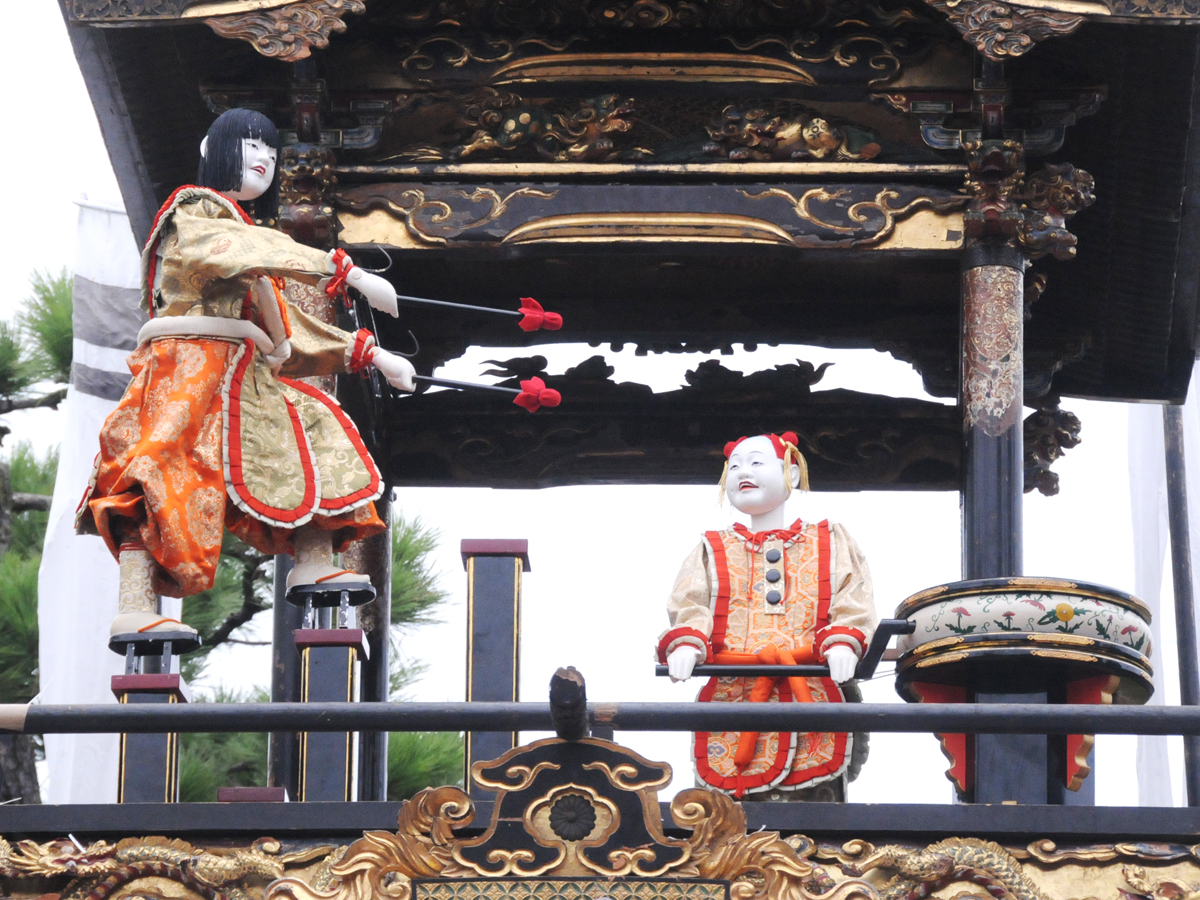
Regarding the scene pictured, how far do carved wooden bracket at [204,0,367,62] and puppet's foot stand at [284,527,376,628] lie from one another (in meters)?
1.80

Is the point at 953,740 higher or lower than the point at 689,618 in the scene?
lower

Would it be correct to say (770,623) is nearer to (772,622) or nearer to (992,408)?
(772,622)

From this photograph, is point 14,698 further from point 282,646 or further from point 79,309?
point 282,646

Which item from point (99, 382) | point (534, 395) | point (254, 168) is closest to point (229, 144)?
point (254, 168)

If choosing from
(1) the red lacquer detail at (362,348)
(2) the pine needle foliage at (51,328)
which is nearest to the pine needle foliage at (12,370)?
(2) the pine needle foliage at (51,328)

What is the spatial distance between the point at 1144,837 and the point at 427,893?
195 centimetres

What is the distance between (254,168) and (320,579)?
4.45 feet

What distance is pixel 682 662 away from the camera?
7.52 m

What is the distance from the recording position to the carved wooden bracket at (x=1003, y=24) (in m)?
8.43

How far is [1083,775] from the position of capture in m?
7.21

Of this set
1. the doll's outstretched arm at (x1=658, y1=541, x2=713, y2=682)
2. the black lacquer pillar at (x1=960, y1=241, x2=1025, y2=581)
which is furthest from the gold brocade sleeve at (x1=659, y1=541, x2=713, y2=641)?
the black lacquer pillar at (x1=960, y1=241, x2=1025, y2=581)

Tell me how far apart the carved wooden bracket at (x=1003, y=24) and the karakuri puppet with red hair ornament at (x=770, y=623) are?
1656 mm

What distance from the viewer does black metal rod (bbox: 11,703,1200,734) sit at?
21.0 ft

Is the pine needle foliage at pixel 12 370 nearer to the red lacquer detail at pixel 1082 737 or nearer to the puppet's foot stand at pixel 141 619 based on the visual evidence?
the puppet's foot stand at pixel 141 619
